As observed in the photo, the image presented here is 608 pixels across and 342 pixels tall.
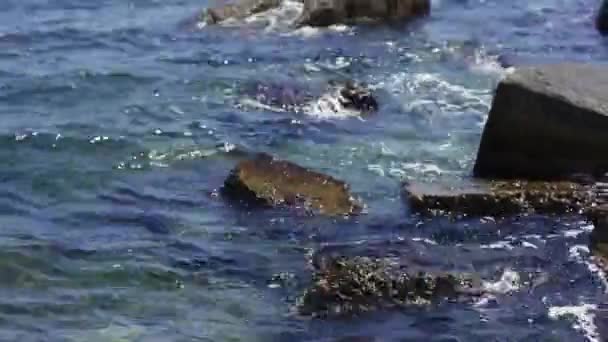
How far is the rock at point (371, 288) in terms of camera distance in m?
9.85

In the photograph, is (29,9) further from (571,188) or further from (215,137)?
(571,188)

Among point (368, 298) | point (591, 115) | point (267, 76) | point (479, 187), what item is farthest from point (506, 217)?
point (267, 76)

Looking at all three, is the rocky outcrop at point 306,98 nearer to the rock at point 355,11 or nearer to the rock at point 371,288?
the rock at point 355,11

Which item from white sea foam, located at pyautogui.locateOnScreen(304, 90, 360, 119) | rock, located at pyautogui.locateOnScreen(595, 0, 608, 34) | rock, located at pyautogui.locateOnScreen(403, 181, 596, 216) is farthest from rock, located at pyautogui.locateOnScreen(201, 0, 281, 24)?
rock, located at pyautogui.locateOnScreen(403, 181, 596, 216)

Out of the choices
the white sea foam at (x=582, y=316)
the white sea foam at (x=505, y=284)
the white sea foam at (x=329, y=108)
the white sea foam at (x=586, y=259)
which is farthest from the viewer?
the white sea foam at (x=329, y=108)

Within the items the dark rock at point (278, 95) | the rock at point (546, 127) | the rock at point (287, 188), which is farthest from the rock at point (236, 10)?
the rock at point (546, 127)

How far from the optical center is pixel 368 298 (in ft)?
32.5

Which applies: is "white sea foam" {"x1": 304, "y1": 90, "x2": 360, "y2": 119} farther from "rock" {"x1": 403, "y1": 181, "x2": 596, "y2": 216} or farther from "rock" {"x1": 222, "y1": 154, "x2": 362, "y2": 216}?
"rock" {"x1": 403, "y1": 181, "x2": 596, "y2": 216}

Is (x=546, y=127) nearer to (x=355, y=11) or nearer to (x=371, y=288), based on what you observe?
(x=371, y=288)

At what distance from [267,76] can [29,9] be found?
6.48m

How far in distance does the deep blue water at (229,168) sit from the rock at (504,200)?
170mm

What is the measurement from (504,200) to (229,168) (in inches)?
133

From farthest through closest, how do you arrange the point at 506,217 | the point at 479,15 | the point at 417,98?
the point at 479,15 < the point at 417,98 < the point at 506,217

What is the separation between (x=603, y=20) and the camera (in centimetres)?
2033
